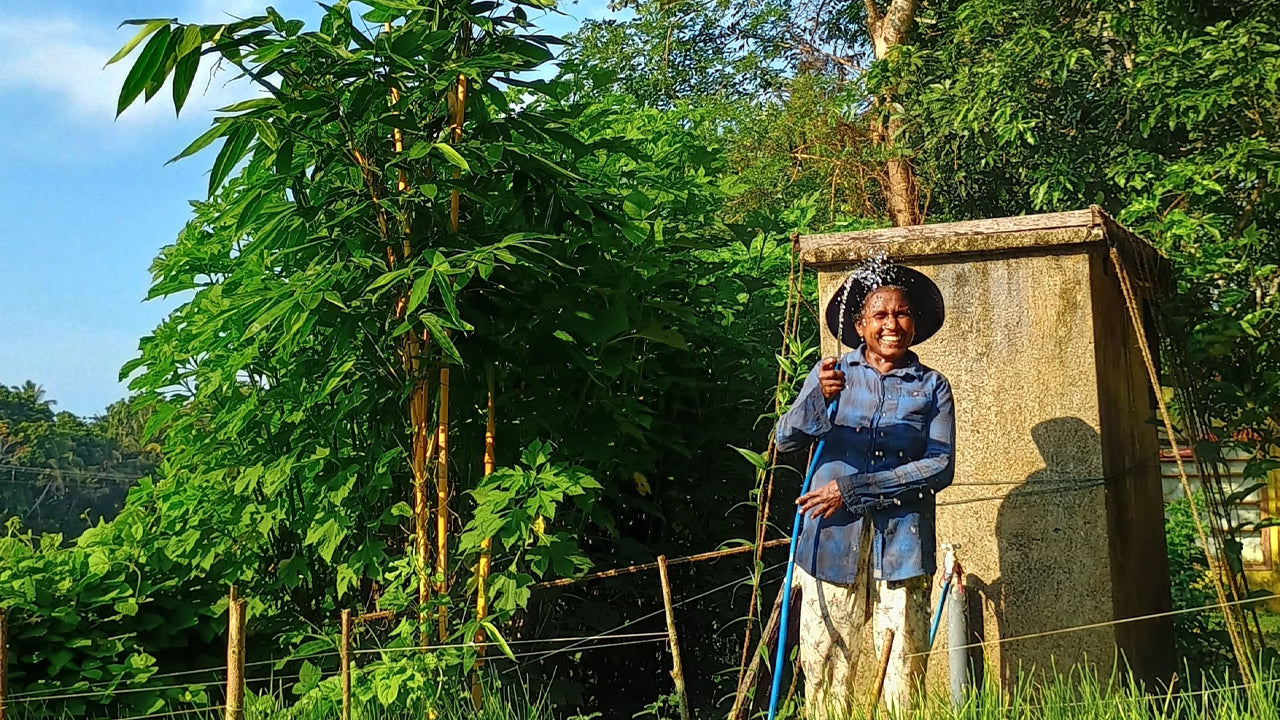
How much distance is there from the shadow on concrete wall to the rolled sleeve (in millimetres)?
1013

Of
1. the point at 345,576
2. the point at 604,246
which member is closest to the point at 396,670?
the point at 345,576

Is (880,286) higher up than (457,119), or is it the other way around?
(457,119)

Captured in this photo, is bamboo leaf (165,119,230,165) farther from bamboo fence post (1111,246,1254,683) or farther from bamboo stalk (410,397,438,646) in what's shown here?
bamboo fence post (1111,246,1254,683)

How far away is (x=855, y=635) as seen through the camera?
5.05 m

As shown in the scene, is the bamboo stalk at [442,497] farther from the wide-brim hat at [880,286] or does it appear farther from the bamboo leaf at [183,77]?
the wide-brim hat at [880,286]

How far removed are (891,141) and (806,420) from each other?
7.90 m

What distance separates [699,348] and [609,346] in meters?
1.47

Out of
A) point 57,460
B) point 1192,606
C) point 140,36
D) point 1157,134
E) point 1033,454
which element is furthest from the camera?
point 57,460

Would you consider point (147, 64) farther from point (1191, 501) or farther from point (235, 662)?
point (1191, 501)

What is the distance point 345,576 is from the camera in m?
5.43

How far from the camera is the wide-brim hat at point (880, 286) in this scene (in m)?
5.31

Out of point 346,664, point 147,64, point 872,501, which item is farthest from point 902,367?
point 147,64

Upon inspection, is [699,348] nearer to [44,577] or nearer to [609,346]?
[609,346]

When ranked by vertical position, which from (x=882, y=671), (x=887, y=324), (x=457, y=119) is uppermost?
(x=457, y=119)
